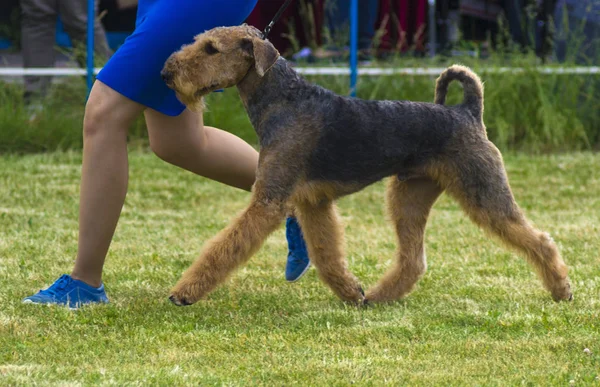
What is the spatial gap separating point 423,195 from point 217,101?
4.69m

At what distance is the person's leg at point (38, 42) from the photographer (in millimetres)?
8367

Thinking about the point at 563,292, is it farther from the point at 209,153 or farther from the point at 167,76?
the point at 167,76

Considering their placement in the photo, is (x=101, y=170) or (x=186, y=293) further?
(x=101, y=170)

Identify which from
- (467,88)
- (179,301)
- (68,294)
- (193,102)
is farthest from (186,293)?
(467,88)

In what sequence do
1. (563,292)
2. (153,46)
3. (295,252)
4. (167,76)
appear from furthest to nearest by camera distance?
(295,252)
(563,292)
(153,46)
(167,76)

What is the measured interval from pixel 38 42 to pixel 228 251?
18.3ft

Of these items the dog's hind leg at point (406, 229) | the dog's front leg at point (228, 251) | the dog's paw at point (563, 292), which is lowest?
the dog's paw at point (563, 292)

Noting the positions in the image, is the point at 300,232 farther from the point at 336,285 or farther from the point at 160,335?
the point at 160,335

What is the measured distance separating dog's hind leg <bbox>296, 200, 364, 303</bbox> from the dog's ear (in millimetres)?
595

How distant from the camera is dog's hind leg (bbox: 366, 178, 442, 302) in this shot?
4.07 metres

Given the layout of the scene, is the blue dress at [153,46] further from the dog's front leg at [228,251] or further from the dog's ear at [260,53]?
the dog's front leg at [228,251]

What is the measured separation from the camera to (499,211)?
387cm

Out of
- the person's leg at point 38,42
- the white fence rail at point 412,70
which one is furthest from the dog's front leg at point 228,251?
the person's leg at point 38,42

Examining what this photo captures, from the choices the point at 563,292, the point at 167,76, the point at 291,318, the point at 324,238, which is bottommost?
the point at 563,292
